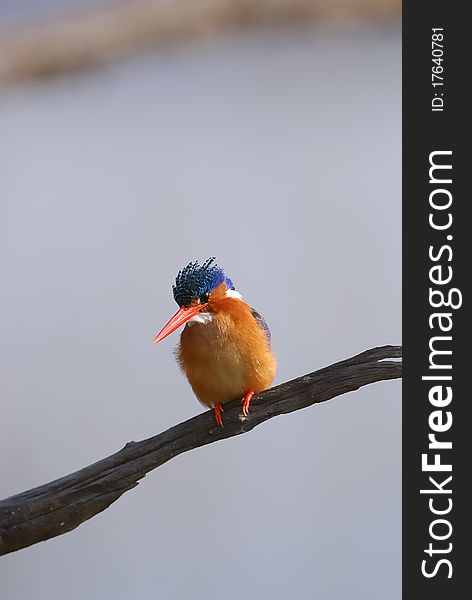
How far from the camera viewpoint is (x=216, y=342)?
1751mm

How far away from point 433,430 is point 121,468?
1.81 ft

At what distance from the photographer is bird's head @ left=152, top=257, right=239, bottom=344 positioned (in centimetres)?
176

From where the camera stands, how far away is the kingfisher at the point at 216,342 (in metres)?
1.71

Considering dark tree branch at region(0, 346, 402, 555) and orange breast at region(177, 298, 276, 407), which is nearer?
dark tree branch at region(0, 346, 402, 555)

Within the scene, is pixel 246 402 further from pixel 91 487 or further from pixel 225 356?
pixel 91 487

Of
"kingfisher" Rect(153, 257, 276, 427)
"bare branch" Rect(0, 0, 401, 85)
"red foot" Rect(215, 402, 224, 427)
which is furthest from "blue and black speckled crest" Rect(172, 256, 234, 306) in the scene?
"bare branch" Rect(0, 0, 401, 85)

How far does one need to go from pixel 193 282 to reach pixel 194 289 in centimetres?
2

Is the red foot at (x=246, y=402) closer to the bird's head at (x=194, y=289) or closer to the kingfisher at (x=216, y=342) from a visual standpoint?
the kingfisher at (x=216, y=342)

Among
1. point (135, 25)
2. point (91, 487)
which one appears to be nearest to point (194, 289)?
point (91, 487)

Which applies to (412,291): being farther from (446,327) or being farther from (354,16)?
(354,16)

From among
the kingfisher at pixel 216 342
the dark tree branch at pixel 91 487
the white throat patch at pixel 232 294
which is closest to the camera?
the dark tree branch at pixel 91 487

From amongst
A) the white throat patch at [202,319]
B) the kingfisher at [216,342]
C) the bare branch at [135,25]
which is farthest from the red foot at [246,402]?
the bare branch at [135,25]

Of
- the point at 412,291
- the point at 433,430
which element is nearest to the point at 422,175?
the point at 412,291

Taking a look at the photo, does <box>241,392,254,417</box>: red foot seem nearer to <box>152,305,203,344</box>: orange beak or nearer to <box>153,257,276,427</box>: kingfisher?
<box>153,257,276,427</box>: kingfisher
